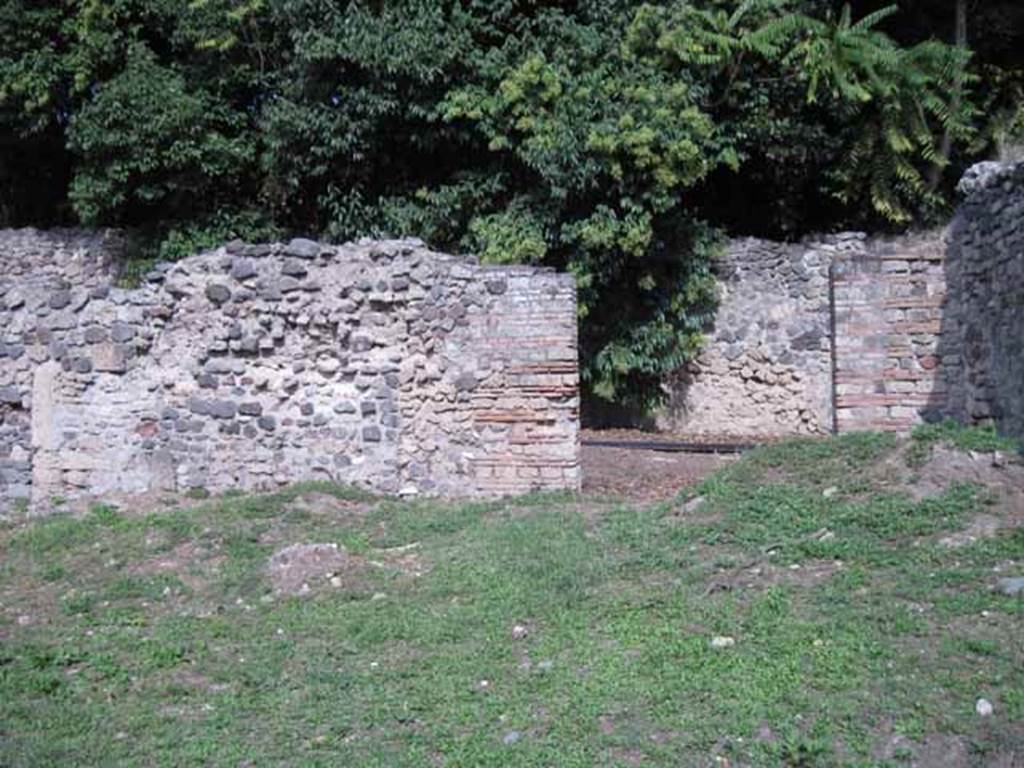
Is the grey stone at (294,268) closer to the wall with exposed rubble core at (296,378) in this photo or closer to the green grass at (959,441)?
the wall with exposed rubble core at (296,378)

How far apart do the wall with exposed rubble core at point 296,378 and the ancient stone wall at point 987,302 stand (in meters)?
3.23

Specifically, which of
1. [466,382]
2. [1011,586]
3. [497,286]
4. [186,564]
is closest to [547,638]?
[1011,586]

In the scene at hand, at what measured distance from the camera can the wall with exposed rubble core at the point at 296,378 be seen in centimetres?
870

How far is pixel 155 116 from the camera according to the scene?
13.9 metres

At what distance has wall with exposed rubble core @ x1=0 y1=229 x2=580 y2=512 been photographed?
8695 millimetres

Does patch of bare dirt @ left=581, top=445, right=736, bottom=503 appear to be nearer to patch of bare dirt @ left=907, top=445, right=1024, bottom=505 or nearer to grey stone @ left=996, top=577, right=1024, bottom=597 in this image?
patch of bare dirt @ left=907, top=445, right=1024, bottom=505

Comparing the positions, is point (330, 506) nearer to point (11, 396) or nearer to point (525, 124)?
point (11, 396)

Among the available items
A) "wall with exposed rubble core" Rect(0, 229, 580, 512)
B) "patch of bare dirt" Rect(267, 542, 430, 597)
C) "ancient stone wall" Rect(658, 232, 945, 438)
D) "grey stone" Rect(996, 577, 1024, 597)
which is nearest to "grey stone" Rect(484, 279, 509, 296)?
"wall with exposed rubble core" Rect(0, 229, 580, 512)

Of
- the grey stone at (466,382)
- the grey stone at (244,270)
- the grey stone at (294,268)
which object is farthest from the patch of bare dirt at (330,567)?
the grey stone at (244,270)

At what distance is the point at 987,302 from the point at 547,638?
4.94 metres

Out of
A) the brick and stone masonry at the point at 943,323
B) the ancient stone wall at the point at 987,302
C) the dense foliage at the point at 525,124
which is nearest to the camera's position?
the ancient stone wall at the point at 987,302

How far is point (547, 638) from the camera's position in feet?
17.0

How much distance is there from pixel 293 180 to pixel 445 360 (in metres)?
6.09

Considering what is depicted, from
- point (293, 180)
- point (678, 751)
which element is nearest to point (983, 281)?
point (678, 751)
